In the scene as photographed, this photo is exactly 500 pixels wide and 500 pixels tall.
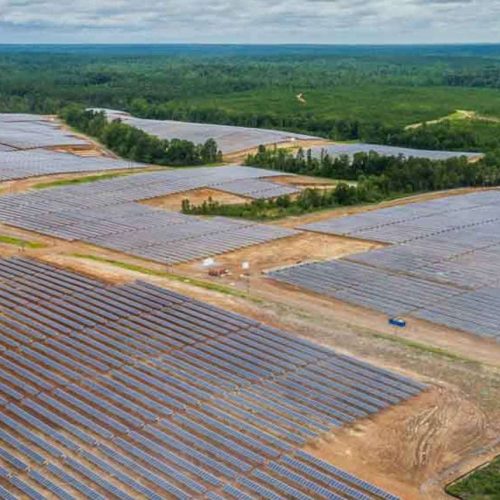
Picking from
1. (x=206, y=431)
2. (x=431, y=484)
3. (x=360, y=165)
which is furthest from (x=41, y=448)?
(x=360, y=165)

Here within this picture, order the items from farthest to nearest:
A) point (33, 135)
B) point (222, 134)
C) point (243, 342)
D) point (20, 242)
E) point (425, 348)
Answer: point (222, 134) < point (33, 135) < point (20, 242) < point (425, 348) < point (243, 342)

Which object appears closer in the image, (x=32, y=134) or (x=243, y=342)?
(x=243, y=342)

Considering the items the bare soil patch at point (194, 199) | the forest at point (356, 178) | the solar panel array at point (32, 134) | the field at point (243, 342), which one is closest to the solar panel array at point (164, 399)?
the field at point (243, 342)

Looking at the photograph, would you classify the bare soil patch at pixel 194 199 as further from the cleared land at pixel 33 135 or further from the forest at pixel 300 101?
the forest at pixel 300 101

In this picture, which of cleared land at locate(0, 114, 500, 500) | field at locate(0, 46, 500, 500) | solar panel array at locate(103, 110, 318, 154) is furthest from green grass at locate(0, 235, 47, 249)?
solar panel array at locate(103, 110, 318, 154)

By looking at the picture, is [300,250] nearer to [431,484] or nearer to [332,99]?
[431,484]

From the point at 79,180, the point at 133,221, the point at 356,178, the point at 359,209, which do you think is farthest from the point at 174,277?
the point at 356,178

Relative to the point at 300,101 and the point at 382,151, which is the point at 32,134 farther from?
the point at 300,101
